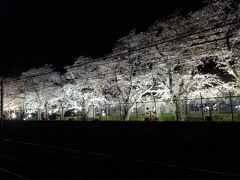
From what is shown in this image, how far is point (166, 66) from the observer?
93.9 feet

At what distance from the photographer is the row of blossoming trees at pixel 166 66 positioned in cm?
2433
